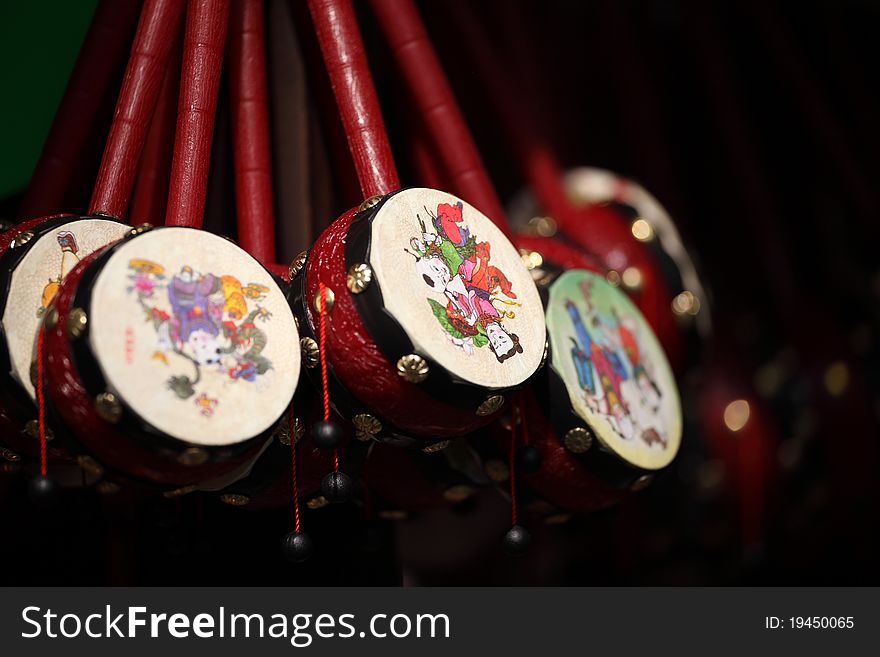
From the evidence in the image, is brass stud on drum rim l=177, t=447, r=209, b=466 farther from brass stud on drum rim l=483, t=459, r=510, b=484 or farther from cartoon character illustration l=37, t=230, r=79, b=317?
brass stud on drum rim l=483, t=459, r=510, b=484

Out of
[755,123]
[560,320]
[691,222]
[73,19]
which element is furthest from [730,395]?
[73,19]

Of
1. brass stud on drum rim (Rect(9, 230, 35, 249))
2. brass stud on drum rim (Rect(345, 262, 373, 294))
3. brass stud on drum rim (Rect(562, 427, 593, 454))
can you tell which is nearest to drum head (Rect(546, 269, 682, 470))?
brass stud on drum rim (Rect(562, 427, 593, 454))

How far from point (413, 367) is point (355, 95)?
314mm

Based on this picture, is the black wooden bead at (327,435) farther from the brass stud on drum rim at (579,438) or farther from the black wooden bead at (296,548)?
the brass stud on drum rim at (579,438)

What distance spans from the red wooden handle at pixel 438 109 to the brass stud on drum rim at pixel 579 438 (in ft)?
0.78

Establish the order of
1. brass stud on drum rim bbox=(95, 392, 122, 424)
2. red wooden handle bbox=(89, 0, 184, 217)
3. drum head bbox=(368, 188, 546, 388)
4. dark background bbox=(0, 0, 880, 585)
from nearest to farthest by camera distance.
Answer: brass stud on drum rim bbox=(95, 392, 122, 424), drum head bbox=(368, 188, 546, 388), red wooden handle bbox=(89, 0, 184, 217), dark background bbox=(0, 0, 880, 585)

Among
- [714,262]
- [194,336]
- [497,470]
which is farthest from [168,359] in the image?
[714,262]

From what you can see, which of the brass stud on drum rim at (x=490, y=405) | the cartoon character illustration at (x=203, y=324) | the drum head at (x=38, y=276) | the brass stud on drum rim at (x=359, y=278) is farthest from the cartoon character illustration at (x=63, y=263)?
the brass stud on drum rim at (x=490, y=405)

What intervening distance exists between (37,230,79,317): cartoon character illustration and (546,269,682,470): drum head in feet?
1.35

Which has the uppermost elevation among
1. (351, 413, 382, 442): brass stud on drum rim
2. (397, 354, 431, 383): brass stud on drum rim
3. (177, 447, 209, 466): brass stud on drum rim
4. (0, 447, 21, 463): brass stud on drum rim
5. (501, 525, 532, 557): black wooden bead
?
(397, 354, 431, 383): brass stud on drum rim

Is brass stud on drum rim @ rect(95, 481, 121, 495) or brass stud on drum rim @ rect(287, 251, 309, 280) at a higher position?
brass stud on drum rim @ rect(287, 251, 309, 280)

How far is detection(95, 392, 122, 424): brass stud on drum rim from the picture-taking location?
66cm

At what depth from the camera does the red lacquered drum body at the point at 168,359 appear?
26.3 inches
